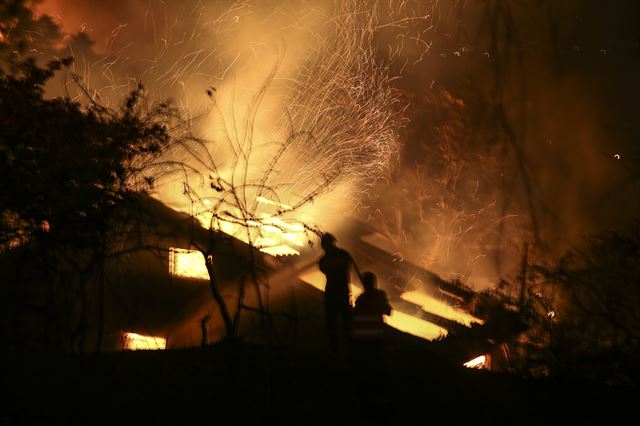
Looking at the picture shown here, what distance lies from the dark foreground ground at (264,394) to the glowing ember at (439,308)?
212 inches

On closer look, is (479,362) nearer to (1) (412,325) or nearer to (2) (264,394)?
(1) (412,325)

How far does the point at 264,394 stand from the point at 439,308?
8539 millimetres

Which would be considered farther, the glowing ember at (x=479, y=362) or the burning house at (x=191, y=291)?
the glowing ember at (x=479, y=362)

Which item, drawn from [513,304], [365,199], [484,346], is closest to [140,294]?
[484,346]

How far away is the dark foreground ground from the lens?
5.80m

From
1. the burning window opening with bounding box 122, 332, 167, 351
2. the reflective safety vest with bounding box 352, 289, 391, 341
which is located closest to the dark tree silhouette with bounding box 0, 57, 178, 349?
the burning window opening with bounding box 122, 332, 167, 351

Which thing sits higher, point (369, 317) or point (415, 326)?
point (415, 326)

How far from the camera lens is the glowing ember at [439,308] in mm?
13867

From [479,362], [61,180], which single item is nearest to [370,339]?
[61,180]

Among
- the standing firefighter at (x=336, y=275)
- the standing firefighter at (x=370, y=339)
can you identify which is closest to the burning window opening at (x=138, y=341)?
the standing firefighter at (x=336, y=275)

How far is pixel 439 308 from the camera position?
47.0 ft

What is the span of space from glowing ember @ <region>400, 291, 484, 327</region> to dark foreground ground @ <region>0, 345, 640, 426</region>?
538 cm

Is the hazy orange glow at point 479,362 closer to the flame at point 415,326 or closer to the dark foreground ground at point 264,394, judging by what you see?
the flame at point 415,326

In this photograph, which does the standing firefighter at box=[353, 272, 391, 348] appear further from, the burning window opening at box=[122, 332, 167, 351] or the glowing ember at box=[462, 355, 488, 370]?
the glowing ember at box=[462, 355, 488, 370]
